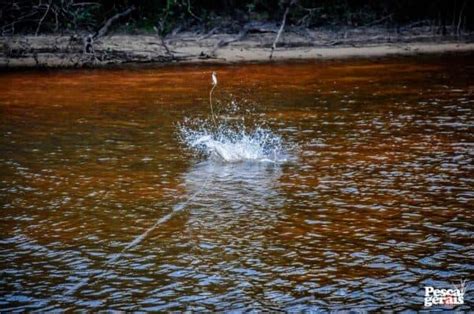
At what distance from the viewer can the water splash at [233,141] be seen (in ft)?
29.1

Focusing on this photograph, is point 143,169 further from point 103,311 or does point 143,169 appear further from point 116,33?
point 116,33

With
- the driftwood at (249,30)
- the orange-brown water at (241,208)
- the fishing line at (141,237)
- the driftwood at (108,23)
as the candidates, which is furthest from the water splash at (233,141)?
the driftwood at (108,23)

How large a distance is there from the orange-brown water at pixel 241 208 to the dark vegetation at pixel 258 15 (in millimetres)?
10586

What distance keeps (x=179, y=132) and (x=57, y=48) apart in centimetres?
1171

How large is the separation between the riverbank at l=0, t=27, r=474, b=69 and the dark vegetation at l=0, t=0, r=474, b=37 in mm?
420

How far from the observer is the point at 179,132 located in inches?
406

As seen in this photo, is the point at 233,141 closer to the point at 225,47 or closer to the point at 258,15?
the point at 225,47

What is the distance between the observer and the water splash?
887 cm

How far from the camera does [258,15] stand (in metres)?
25.6

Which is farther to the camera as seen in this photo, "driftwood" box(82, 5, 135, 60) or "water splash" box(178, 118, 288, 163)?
"driftwood" box(82, 5, 135, 60)

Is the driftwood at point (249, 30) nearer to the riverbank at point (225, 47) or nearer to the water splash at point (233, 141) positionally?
the riverbank at point (225, 47)

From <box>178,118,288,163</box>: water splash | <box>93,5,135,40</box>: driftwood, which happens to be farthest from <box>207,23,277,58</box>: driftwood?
<box>178,118,288,163</box>: water splash

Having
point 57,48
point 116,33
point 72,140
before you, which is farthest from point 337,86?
point 116,33

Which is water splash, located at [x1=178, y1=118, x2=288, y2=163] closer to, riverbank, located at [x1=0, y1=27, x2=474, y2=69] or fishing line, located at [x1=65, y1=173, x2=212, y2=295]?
fishing line, located at [x1=65, y1=173, x2=212, y2=295]
